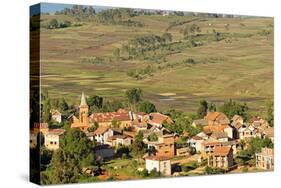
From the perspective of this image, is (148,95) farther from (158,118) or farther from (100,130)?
(100,130)

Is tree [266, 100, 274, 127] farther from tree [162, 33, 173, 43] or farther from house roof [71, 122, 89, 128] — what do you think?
house roof [71, 122, 89, 128]

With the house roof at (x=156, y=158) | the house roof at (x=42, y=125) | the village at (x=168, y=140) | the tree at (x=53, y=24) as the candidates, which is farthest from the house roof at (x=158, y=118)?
the tree at (x=53, y=24)

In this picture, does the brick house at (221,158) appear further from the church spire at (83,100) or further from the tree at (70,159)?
the church spire at (83,100)

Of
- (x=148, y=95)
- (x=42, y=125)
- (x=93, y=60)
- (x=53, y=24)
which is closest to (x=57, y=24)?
(x=53, y=24)

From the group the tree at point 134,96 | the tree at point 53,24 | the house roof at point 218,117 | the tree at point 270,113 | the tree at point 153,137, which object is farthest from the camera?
the tree at point 270,113

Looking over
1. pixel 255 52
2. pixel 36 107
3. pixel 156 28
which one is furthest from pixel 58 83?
pixel 255 52

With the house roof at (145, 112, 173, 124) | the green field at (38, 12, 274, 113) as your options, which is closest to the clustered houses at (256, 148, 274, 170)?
the green field at (38, 12, 274, 113)
